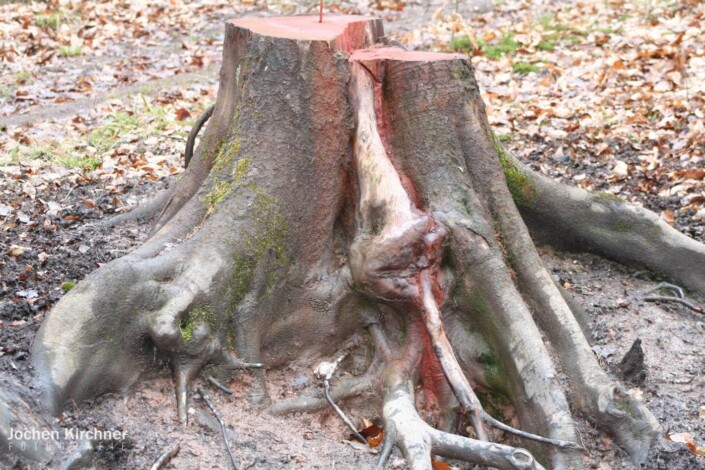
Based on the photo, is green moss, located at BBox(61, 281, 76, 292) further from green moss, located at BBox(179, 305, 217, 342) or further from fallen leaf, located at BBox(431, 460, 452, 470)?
fallen leaf, located at BBox(431, 460, 452, 470)

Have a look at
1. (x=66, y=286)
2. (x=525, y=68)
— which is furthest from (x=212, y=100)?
(x=66, y=286)

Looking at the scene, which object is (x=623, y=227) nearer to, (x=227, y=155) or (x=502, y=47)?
(x=227, y=155)

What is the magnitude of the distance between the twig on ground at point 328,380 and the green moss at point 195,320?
64 cm

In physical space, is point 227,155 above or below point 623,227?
above

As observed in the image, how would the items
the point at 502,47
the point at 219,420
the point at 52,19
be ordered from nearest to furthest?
the point at 219,420
the point at 502,47
the point at 52,19

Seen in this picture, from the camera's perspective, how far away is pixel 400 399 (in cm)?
360

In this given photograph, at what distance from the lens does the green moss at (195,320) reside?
358 centimetres

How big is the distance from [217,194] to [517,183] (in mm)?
1927

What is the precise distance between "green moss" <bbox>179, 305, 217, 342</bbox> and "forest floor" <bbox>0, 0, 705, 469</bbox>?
290 mm

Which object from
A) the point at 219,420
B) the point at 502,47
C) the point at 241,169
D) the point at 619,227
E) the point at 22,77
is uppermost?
the point at 241,169

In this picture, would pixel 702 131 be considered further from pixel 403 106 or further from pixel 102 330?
pixel 102 330

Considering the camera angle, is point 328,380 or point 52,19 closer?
point 328,380

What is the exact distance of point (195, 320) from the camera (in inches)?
143

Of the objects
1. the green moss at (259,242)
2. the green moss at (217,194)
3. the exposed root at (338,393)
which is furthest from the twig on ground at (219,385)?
the green moss at (217,194)
